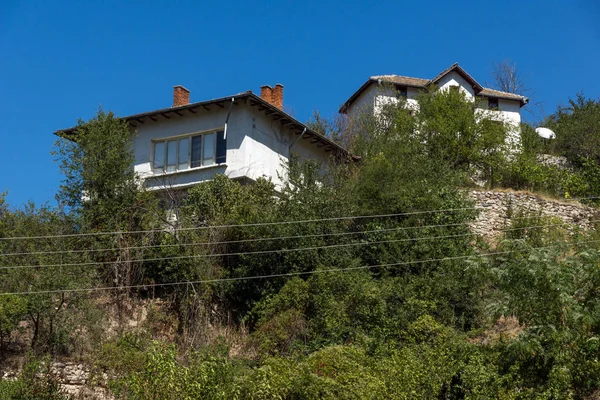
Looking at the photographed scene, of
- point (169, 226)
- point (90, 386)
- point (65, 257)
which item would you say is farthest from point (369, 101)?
point (90, 386)

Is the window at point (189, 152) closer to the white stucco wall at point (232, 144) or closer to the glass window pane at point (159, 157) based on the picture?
the glass window pane at point (159, 157)

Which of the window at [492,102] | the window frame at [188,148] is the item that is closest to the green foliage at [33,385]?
the window frame at [188,148]

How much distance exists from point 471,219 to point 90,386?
1307 centimetres

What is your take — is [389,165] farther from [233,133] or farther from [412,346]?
[412,346]

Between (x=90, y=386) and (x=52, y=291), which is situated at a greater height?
(x=52, y=291)

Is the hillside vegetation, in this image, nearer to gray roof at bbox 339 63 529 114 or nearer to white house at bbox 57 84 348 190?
white house at bbox 57 84 348 190

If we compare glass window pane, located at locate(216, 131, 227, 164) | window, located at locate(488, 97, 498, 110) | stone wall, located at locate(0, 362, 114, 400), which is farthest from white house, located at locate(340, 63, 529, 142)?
stone wall, located at locate(0, 362, 114, 400)

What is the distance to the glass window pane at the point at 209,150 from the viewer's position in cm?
3016

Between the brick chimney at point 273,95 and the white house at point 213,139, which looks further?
the brick chimney at point 273,95

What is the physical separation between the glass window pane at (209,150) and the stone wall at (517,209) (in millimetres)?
9560

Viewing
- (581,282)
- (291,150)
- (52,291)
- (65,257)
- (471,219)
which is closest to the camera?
(581,282)

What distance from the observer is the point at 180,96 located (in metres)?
32.3

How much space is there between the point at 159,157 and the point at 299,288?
32.8 ft

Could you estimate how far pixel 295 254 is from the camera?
2525 cm
